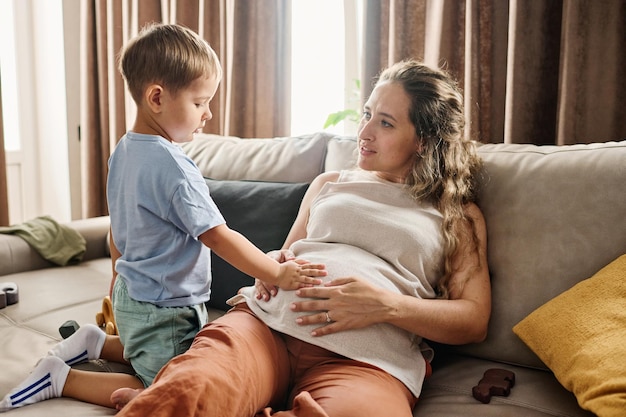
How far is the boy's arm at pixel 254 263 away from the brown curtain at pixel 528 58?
40.8 inches

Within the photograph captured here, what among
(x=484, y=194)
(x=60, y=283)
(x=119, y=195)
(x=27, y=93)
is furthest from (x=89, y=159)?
(x=484, y=194)

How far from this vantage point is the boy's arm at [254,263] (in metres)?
1.32

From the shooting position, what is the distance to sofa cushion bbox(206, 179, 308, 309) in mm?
1789

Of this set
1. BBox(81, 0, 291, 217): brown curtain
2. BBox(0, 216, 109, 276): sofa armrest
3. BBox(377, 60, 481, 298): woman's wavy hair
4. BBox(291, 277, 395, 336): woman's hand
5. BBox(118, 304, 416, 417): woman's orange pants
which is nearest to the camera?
BBox(118, 304, 416, 417): woman's orange pants

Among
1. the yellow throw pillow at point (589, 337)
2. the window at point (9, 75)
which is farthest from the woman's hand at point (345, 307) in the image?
the window at point (9, 75)

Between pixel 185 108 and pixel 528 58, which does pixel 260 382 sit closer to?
pixel 185 108

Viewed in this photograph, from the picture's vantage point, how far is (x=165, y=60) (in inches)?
52.6

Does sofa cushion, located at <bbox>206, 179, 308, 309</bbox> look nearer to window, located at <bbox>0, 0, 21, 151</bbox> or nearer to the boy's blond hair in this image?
the boy's blond hair

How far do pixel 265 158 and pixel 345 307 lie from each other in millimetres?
942

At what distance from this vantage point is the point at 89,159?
12.3 feet

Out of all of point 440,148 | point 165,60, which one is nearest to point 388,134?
point 440,148

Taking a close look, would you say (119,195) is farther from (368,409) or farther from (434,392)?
(434,392)

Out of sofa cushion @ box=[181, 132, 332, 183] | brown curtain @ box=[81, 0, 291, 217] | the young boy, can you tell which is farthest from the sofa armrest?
the young boy

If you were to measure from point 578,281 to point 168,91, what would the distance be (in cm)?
106
